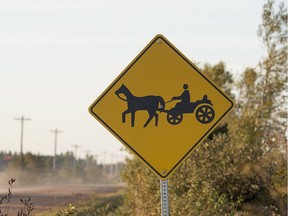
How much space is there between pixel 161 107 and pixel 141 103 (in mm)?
209

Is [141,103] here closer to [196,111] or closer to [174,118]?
[174,118]

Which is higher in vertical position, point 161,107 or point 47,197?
point 161,107

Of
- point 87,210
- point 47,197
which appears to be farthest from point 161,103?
point 47,197

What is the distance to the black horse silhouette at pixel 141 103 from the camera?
7650mm

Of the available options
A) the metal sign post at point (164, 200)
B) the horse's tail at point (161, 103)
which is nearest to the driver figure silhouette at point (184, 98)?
the horse's tail at point (161, 103)

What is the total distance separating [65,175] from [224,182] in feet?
310

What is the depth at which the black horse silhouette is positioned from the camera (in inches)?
301

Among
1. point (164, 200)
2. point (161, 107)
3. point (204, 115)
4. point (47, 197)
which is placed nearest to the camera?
point (164, 200)

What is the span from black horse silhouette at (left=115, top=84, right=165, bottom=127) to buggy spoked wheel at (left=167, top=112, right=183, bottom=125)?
0.12 metres

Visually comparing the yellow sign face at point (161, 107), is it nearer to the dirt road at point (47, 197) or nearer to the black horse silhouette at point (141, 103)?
the black horse silhouette at point (141, 103)

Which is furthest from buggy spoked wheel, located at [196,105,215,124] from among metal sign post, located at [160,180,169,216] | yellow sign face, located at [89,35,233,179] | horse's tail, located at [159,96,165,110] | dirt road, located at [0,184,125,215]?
dirt road, located at [0,184,125,215]

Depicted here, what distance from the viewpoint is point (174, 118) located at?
7727 millimetres

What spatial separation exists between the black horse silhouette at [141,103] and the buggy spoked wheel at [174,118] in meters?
0.12

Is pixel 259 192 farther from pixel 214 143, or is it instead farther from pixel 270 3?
pixel 270 3
